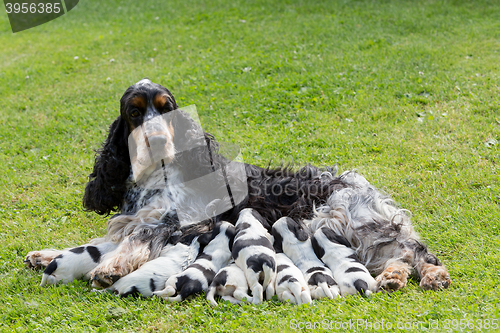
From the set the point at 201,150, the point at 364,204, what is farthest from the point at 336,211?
the point at 201,150

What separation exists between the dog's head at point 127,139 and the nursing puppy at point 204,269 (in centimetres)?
89

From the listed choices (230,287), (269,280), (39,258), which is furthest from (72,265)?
(269,280)

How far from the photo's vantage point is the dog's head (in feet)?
14.0

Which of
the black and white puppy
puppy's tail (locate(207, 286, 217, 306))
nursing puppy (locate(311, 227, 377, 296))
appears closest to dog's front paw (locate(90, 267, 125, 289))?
the black and white puppy

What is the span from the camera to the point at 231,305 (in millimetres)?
3473

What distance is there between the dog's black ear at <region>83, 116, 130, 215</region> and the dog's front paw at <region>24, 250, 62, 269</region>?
0.65m

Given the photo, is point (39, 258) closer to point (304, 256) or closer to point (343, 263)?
point (304, 256)

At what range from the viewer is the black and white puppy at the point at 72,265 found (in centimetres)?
388

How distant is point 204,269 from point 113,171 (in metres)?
1.47

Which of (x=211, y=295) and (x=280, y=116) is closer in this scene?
(x=211, y=295)

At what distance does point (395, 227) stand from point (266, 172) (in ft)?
4.60

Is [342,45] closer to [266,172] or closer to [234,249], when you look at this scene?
[266,172]

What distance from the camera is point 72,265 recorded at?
154 inches

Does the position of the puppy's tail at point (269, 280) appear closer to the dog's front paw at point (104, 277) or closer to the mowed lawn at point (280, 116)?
the mowed lawn at point (280, 116)
